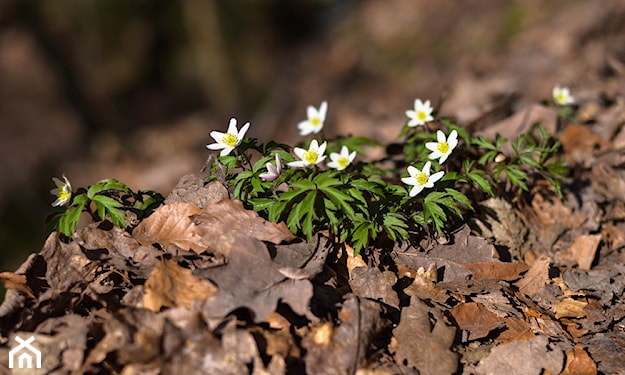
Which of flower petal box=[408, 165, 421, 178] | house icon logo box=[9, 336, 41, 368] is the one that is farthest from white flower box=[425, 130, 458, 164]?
house icon logo box=[9, 336, 41, 368]

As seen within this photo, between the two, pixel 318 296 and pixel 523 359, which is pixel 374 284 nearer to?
pixel 318 296

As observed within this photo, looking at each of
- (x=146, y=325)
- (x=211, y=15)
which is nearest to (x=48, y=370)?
(x=146, y=325)

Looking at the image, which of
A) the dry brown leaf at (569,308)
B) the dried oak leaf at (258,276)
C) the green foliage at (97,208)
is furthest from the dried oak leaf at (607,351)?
the green foliage at (97,208)

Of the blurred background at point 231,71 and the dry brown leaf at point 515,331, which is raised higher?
the blurred background at point 231,71

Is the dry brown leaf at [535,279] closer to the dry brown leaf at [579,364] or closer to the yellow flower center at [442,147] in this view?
the dry brown leaf at [579,364]

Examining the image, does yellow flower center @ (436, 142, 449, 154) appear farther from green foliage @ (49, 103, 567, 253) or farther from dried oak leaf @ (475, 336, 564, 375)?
dried oak leaf @ (475, 336, 564, 375)

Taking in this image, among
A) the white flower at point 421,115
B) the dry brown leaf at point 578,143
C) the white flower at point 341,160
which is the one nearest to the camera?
the white flower at point 341,160

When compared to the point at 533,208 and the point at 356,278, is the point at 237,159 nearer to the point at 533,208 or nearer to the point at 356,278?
the point at 356,278
